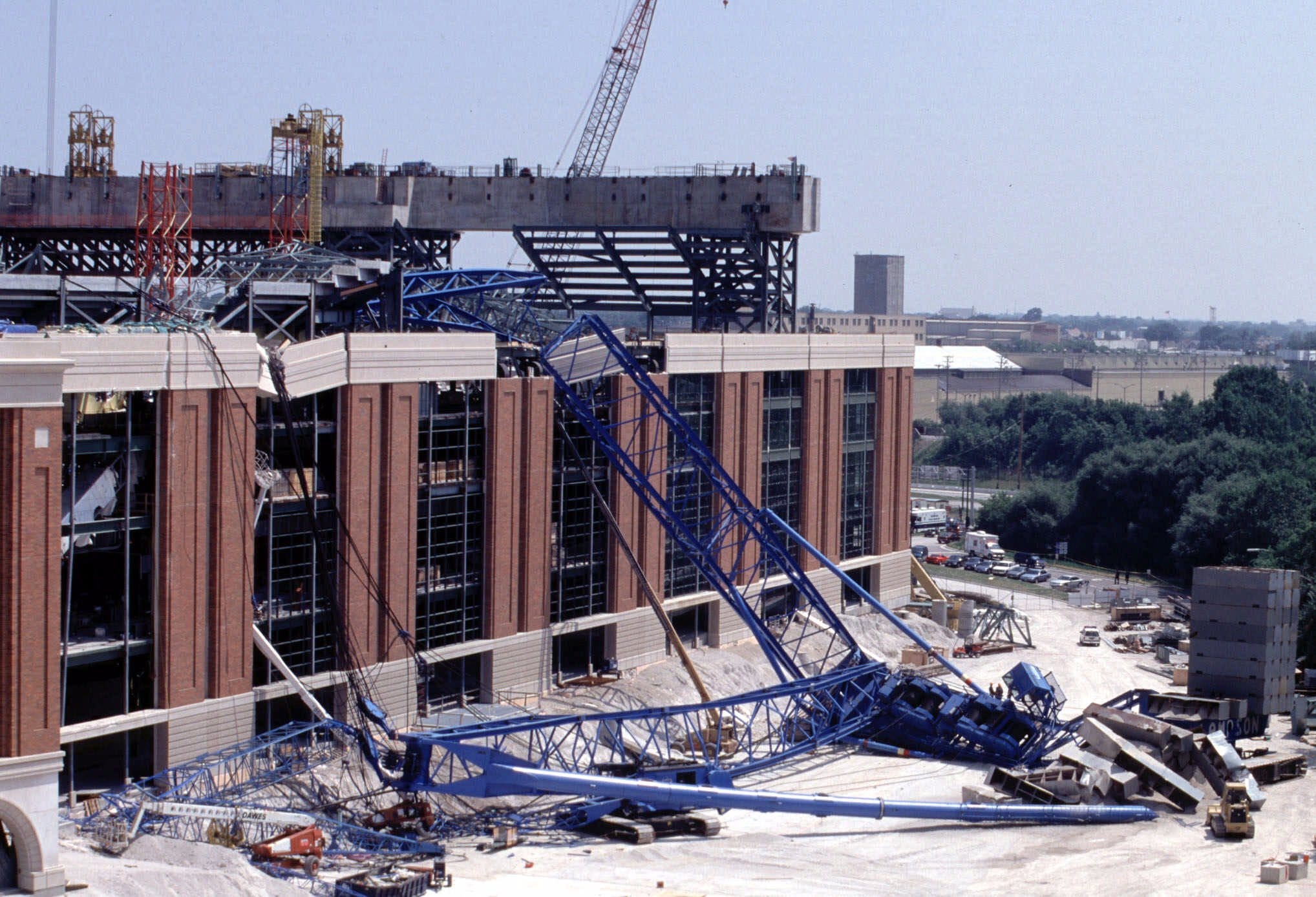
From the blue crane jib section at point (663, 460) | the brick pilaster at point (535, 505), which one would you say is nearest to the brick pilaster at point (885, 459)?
the blue crane jib section at point (663, 460)

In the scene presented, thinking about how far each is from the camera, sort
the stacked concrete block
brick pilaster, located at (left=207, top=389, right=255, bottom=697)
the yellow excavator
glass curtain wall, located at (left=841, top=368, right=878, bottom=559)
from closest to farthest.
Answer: brick pilaster, located at (left=207, top=389, right=255, bottom=697) → the yellow excavator → the stacked concrete block → glass curtain wall, located at (left=841, top=368, right=878, bottom=559)

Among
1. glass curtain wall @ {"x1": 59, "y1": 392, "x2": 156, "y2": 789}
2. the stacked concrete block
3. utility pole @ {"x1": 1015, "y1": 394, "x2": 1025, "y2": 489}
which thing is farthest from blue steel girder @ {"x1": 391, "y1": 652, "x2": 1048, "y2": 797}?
utility pole @ {"x1": 1015, "y1": 394, "x2": 1025, "y2": 489}

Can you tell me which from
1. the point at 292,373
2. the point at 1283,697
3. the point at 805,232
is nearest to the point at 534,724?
the point at 292,373

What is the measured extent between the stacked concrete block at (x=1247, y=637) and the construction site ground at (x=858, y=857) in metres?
6.31

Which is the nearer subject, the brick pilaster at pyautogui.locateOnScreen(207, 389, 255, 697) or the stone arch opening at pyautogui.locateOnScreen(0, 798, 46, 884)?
the stone arch opening at pyautogui.locateOnScreen(0, 798, 46, 884)

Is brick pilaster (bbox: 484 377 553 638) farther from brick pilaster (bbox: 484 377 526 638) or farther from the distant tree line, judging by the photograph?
the distant tree line

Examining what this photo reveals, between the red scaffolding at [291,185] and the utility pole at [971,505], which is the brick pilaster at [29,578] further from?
the utility pole at [971,505]

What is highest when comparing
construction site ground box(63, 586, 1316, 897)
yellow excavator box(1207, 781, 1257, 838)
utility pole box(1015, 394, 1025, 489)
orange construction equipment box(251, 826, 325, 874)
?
utility pole box(1015, 394, 1025, 489)

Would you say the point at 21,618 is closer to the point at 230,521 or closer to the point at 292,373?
the point at 230,521

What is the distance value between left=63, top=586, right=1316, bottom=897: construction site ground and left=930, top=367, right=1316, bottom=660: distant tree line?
24400mm

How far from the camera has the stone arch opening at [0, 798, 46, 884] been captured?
3256 centimetres

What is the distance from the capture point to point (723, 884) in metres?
39.1

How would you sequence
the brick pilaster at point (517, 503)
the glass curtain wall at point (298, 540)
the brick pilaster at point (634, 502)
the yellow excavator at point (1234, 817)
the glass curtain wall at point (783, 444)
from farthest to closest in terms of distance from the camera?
1. the glass curtain wall at point (783, 444)
2. the brick pilaster at point (634, 502)
3. the brick pilaster at point (517, 503)
4. the glass curtain wall at point (298, 540)
5. the yellow excavator at point (1234, 817)

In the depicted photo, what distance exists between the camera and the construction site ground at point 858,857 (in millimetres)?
37125
